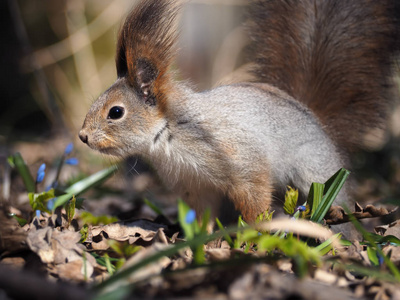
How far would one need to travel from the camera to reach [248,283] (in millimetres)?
1467

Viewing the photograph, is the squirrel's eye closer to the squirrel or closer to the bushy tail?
the squirrel

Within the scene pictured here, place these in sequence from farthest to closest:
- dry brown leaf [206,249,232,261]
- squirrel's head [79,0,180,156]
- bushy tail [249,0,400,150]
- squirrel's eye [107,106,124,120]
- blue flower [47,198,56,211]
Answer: bushy tail [249,0,400,150]
squirrel's eye [107,106,124,120]
squirrel's head [79,0,180,156]
blue flower [47,198,56,211]
dry brown leaf [206,249,232,261]

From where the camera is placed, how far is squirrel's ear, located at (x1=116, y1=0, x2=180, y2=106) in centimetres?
262

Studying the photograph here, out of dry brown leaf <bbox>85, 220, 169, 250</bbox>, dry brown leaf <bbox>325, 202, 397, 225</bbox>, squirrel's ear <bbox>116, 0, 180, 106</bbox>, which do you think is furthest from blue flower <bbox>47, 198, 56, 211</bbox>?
dry brown leaf <bbox>325, 202, 397, 225</bbox>

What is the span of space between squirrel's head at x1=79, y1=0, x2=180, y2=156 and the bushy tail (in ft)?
3.41

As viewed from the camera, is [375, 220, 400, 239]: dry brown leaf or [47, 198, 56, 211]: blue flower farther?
Answer: [375, 220, 400, 239]: dry brown leaf

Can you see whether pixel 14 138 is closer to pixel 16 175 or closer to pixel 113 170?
pixel 16 175

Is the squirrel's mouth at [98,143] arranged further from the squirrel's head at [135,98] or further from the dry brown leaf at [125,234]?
the dry brown leaf at [125,234]

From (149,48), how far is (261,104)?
31.8 inches

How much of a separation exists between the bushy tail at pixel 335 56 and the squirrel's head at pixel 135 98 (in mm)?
1038

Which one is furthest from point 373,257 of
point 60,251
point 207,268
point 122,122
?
point 122,122

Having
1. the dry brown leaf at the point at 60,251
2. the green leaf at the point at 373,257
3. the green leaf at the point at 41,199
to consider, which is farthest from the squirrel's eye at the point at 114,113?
the green leaf at the point at 373,257

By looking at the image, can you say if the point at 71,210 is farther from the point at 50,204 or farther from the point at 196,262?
the point at 196,262

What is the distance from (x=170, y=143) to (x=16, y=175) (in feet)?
6.20
